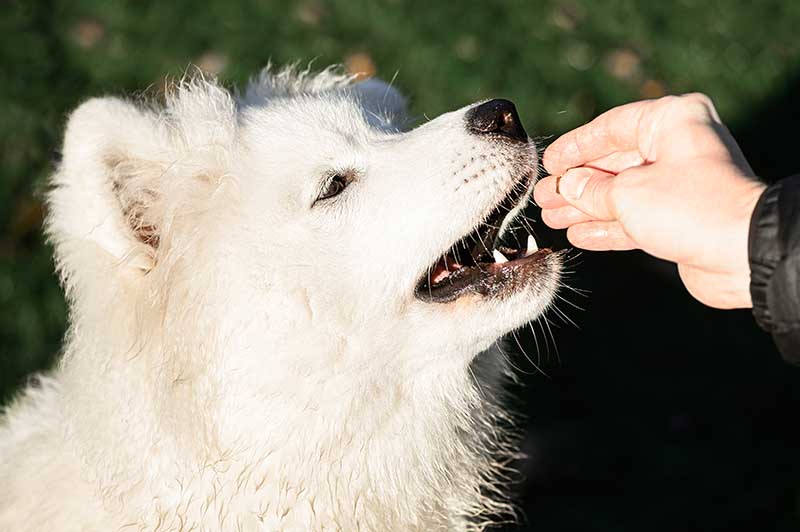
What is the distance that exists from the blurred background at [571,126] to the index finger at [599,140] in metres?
0.93

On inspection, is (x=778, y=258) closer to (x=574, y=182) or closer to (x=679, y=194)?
(x=679, y=194)

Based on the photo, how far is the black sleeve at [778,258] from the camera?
212 cm

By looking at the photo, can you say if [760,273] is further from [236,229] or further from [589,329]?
[589,329]

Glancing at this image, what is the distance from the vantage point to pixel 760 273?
7.11ft

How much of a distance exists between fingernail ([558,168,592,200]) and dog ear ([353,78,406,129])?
68 cm

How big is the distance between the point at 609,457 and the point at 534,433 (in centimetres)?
38

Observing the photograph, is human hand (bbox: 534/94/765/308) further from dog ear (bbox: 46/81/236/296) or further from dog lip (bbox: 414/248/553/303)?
dog ear (bbox: 46/81/236/296)

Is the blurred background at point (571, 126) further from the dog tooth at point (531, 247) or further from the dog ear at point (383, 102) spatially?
the dog tooth at point (531, 247)

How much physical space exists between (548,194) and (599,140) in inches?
8.7

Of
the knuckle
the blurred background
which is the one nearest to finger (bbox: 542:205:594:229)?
the knuckle

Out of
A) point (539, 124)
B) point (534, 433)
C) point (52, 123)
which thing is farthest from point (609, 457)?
point (52, 123)

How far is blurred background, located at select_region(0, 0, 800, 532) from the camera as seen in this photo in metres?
4.72

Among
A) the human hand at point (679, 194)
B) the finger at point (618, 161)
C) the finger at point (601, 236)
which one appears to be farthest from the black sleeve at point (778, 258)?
the finger at point (618, 161)

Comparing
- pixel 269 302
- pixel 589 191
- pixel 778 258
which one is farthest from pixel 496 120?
pixel 778 258
